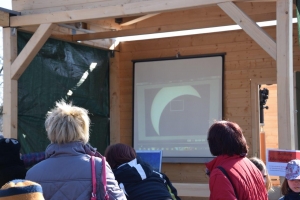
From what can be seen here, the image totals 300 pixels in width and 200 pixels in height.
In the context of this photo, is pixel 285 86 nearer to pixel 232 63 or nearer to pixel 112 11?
pixel 112 11

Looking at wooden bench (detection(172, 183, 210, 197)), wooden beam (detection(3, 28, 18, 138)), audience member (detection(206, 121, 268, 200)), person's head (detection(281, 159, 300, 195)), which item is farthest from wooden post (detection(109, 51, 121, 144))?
audience member (detection(206, 121, 268, 200))

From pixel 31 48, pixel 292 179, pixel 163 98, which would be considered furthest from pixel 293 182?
pixel 163 98

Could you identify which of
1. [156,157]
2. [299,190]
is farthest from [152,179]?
[156,157]

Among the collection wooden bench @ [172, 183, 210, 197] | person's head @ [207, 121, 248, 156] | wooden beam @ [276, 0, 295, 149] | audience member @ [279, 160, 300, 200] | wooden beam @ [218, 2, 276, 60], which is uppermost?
wooden beam @ [218, 2, 276, 60]

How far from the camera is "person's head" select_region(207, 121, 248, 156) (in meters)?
2.82

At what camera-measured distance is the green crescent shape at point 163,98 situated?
814 centimetres

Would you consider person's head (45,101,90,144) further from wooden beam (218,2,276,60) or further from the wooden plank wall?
the wooden plank wall

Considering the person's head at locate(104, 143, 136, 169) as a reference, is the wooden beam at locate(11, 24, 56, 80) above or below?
above

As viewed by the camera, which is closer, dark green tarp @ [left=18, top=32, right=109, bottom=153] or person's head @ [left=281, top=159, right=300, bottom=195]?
person's head @ [left=281, top=159, right=300, bottom=195]

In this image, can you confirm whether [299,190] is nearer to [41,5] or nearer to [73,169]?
[73,169]

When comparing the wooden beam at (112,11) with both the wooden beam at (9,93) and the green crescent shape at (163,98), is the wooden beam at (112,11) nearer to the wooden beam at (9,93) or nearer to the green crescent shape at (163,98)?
the wooden beam at (9,93)

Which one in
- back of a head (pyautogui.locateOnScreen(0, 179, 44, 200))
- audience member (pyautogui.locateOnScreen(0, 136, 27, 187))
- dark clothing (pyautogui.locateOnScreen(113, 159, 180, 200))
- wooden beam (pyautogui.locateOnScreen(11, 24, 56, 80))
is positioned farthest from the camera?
wooden beam (pyautogui.locateOnScreen(11, 24, 56, 80))

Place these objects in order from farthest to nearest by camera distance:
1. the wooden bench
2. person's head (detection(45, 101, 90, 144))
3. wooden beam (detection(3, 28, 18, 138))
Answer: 1. the wooden bench
2. wooden beam (detection(3, 28, 18, 138))
3. person's head (detection(45, 101, 90, 144))

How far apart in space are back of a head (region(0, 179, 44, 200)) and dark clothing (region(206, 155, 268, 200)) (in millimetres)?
1229
